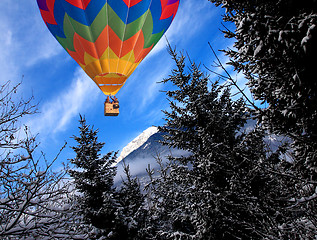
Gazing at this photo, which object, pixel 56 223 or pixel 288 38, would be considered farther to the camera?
pixel 56 223

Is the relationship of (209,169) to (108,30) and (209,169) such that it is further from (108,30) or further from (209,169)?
(108,30)

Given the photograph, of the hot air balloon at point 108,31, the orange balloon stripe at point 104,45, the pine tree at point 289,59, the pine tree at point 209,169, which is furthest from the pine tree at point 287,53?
the orange balloon stripe at point 104,45

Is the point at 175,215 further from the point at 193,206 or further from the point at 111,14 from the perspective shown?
the point at 111,14

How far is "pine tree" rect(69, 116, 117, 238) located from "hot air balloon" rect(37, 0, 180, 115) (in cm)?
327

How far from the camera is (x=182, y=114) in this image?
28.5ft

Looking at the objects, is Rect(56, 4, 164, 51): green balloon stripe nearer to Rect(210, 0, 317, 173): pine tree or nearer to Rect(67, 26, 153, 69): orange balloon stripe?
Rect(67, 26, 153, 69): orange balloon stripe

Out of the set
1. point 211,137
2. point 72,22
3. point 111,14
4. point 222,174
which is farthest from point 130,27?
point 222,174

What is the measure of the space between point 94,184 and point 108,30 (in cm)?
857

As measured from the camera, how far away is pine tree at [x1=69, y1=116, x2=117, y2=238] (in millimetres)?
11226

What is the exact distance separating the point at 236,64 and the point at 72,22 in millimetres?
8977

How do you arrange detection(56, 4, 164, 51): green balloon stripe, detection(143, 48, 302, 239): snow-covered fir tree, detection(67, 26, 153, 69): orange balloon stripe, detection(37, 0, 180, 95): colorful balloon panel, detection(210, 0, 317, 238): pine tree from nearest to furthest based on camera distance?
detection(210, 0, 317, 238): pine tree, detection(143, 48, 302, 239): snow-covered fir tree, detection(37, 0, 180, 95): colorful balloon panel, detection(56, 4, 164, 51): green balloon stripe, detection(67, 26, 153, 69): orange balloon stripe

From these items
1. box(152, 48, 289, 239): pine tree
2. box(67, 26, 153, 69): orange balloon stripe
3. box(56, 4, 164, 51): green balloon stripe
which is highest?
box(56, 4, 164, 51): green balloon stripe

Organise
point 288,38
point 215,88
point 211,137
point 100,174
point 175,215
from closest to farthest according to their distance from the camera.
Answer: point 288,38
point 175,215
point 211,137
point 215,88
point 100,174

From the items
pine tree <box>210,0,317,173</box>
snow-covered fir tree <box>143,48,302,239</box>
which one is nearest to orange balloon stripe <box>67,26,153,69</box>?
snow-covered fir tree <box>143,48,302,239</box>
